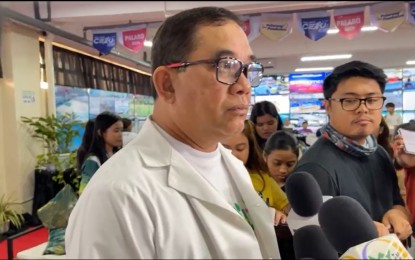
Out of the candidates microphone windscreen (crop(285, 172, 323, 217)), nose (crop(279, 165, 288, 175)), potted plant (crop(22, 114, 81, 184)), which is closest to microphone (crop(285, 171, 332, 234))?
microphone windscreen (crop(285, 172, 323, 217))

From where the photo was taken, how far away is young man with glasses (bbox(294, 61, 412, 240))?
4.32 ft

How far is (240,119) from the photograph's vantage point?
0.80m

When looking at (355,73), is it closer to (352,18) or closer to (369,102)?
(369,102)

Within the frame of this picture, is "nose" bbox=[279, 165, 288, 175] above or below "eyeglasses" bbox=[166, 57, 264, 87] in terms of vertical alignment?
below

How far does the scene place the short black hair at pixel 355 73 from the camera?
4.42 feet

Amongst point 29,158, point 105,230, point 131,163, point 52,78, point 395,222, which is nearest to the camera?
point 105,230

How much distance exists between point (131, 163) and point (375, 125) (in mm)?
964

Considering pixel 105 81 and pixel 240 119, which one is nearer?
pixel 240 119

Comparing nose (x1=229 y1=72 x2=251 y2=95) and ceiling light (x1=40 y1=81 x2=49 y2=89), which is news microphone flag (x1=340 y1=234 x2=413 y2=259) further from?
ceiling light (x1=40 y1=81 x2=49 y2=89)

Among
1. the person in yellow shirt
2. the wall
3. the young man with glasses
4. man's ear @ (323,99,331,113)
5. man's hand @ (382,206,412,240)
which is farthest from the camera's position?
the wall

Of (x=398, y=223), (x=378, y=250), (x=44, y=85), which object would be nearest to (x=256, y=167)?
(x=398, y=223)

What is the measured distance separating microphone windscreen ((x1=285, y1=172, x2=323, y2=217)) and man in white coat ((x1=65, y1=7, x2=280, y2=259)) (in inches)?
4.3

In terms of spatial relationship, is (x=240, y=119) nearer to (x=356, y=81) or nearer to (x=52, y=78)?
(x=356, y=81)

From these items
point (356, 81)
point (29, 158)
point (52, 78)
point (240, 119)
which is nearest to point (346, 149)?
point (356, 81)
